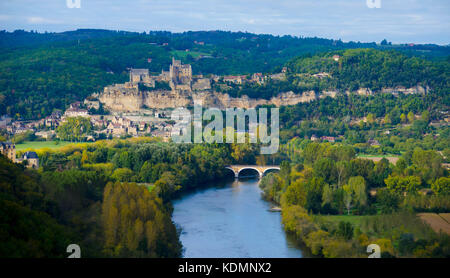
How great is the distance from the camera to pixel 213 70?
54031mm

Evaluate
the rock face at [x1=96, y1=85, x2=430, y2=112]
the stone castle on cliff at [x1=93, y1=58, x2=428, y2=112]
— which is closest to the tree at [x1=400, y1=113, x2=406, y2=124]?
the stone castle on cliff at [x1=93, y1=58, x2=428, y2=112]

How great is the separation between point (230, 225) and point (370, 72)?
27049 mm

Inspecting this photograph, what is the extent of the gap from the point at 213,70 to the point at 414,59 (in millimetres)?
15069

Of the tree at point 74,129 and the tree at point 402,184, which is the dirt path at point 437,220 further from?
the tree at point 74,129

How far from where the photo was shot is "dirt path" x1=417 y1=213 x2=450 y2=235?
1883 centimetres

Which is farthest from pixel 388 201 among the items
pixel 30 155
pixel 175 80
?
pixel 175 80

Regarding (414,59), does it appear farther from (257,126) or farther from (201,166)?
(201,166)

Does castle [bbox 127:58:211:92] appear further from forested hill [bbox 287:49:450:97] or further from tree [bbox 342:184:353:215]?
tree [bbox 342:184:353:215]

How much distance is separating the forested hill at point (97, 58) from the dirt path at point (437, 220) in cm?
2260

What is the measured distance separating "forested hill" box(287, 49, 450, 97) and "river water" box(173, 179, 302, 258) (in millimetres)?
19254

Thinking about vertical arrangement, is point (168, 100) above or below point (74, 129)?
above

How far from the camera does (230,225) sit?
68.0 ft

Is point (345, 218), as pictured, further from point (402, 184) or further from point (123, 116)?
point (123, 116)
